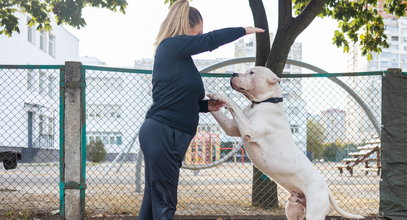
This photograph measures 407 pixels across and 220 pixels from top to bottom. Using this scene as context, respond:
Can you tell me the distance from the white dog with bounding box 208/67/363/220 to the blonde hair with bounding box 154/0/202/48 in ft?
2.14

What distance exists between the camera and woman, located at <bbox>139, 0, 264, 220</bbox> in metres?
2.67

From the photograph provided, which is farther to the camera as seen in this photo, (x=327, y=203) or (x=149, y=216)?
(x=327, y=203)

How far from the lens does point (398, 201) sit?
5.19 m

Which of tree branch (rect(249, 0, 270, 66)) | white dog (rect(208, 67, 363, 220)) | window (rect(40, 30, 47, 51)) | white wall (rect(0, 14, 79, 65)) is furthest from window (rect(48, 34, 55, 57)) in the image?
white dog (rect(208, 67, 363, 220))

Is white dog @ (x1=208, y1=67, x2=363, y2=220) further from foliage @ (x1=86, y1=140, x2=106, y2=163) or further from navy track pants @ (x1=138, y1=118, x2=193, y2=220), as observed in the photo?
foliage @ (x1=86, y1=140, x2=106, y2=163)

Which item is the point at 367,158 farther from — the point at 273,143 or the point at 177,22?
the point at 177,22

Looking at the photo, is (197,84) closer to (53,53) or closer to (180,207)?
(180,207)

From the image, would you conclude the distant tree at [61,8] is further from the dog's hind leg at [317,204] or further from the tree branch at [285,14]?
the dog's hind leg at [317,204]

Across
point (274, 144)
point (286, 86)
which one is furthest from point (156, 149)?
point (286, 86)

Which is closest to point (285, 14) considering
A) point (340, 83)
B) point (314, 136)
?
point (340, 83)

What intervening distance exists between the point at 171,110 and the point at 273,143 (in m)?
1.04

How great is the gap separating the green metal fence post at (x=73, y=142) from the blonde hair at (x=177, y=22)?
2399 mm

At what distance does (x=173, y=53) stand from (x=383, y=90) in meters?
3.45

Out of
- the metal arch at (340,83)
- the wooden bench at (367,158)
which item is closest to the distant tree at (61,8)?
the metal arch at (340,83)
